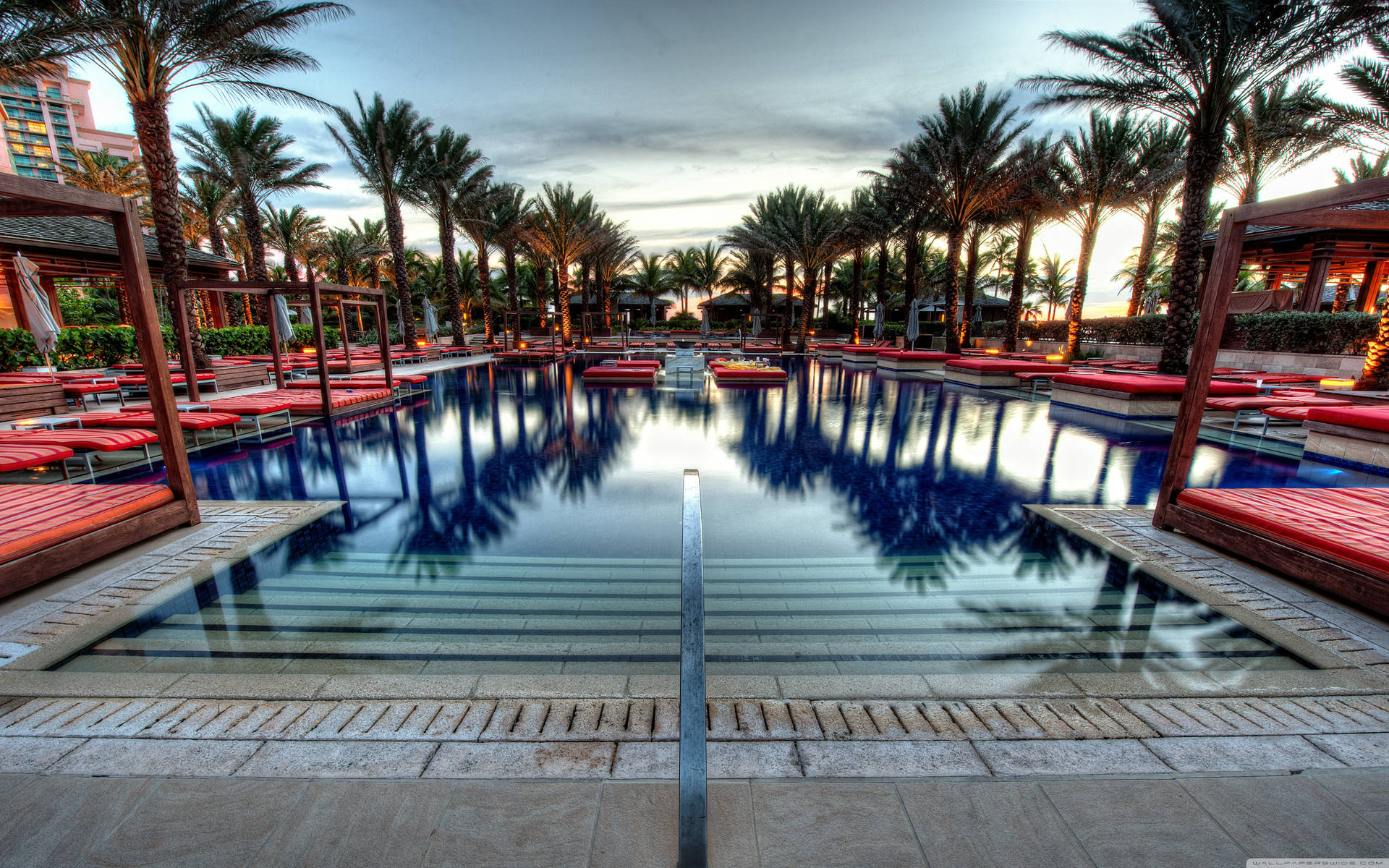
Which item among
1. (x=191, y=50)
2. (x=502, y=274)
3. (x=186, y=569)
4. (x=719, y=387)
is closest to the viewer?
(x=186, y=569)

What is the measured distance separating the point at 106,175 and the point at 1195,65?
125ft

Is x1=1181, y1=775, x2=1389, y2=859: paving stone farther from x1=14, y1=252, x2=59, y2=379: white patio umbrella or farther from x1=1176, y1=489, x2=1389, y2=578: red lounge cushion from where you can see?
x1=14, y1=252, x2=59, y2=379: white patio umbrella

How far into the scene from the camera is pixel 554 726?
7.24 feet

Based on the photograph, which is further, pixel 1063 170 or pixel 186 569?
pixel 1063 170

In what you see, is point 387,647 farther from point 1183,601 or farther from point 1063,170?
point 1063,170

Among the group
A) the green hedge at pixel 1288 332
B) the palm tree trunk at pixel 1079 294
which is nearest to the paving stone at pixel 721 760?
the green hedge at pixel 1288 332

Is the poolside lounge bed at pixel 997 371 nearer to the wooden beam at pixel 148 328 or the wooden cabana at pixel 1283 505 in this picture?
A: the wooden cabana at pixel 1283 505

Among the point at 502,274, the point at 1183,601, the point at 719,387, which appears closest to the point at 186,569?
the point at 1183,601

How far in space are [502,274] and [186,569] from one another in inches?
1652

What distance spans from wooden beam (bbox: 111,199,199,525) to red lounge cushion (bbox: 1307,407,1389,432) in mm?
12164

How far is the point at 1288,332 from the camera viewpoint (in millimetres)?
15156

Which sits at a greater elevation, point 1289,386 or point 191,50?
point 191,50

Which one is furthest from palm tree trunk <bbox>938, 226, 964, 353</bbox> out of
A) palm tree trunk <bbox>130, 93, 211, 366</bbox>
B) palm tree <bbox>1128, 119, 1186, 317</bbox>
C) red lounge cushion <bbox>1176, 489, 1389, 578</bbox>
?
palm tree trunk <bbox>130, 93, 211, 366</bbox>

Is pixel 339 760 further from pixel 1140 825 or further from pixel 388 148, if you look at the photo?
pixel 388 148
